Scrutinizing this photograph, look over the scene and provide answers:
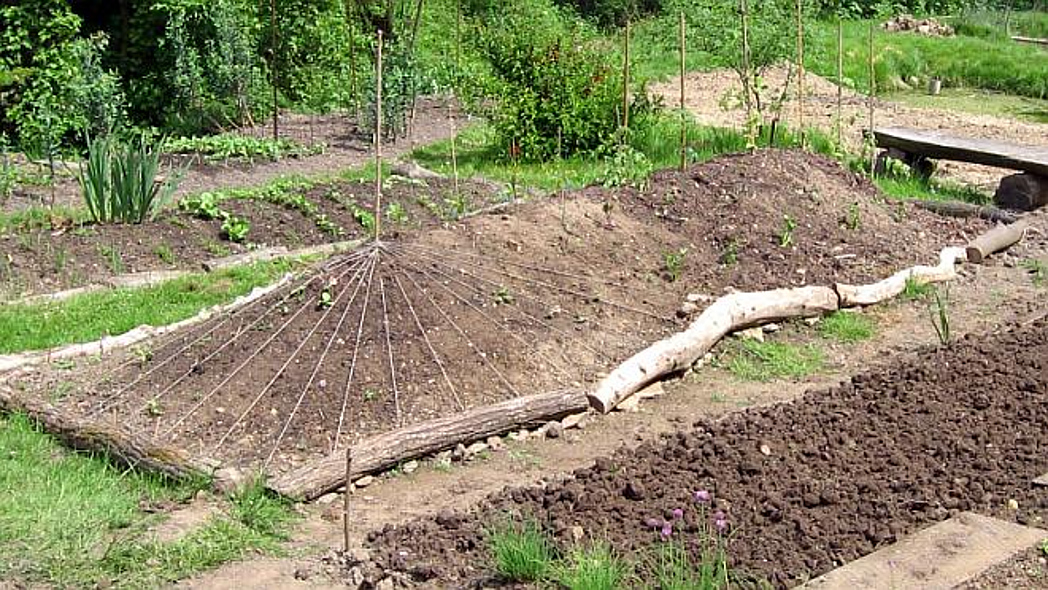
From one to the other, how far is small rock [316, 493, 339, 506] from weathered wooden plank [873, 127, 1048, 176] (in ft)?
23.6

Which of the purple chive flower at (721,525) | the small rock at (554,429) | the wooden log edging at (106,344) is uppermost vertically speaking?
the purple chive flower at (721,525)

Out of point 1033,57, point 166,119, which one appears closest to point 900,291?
point 166,119

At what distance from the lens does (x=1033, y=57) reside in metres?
21.8

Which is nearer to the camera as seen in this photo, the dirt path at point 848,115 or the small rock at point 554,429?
the small rock at point 554,429

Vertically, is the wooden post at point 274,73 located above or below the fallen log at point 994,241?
above

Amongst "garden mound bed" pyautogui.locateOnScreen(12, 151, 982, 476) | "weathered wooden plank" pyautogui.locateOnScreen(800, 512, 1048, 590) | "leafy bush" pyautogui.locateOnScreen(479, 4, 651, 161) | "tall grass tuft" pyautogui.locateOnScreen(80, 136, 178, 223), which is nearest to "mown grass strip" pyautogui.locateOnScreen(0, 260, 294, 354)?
"garden mound bed" pyautogui.locateOnScreen(12, 151, 982, 476)

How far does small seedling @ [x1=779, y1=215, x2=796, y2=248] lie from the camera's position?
28.4ft

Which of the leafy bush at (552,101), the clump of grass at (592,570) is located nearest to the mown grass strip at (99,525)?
the clump of grass at (592,570)

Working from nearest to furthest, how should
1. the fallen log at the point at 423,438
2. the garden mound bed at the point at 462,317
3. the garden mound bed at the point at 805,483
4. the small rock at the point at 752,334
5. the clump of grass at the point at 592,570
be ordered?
1. the clump of grass at the point at 592,570
2. the garden mound bed at the point at 805,483
3. the fallen log at the point at 423,438
4. the garden mound bed at the point at 462,317
5. the small rock at the point at 752,334

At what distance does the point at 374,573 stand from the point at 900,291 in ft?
15.6

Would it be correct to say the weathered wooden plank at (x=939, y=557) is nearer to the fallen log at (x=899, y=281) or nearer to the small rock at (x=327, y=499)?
the small rock at (x=327, y=499)

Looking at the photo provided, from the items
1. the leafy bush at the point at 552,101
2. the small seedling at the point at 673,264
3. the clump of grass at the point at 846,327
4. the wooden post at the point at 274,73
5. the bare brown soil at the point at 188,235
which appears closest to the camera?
the clump of grass at the point at 846,327

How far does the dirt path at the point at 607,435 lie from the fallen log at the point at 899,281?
0.27 feet

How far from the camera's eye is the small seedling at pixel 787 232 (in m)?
8.65
